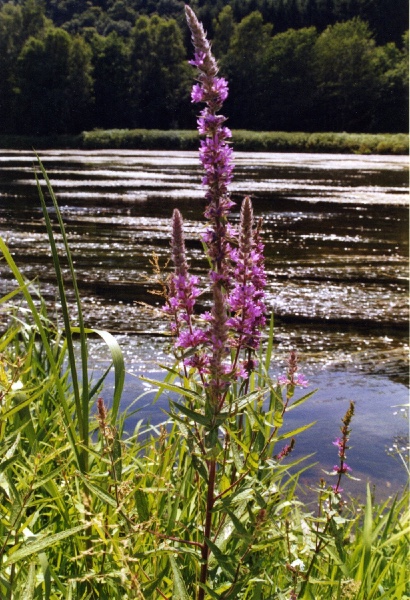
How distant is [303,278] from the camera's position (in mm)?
9148

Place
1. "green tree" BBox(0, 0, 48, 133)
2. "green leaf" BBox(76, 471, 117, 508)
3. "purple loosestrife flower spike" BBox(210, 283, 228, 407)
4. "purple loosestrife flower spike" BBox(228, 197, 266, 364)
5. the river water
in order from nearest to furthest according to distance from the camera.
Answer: "purple loosestrife flower spike" BBox(210, 283, 228, 407) < "green leaf" BBox(76, 471, 117, 508) < "purple loosestrife flower spike" BBox(228, 197, 266, 364) < the river water < "green tree" BBox(0, 0, 48, 133)

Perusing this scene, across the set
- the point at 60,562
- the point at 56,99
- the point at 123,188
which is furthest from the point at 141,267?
the point at 56,99

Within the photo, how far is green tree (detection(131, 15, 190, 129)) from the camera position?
74.5 metres

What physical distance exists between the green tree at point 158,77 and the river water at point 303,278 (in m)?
56.3

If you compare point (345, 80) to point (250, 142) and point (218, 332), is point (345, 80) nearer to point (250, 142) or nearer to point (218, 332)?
point (250, 142)

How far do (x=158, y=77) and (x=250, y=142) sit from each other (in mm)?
27523

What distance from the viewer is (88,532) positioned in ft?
6.30

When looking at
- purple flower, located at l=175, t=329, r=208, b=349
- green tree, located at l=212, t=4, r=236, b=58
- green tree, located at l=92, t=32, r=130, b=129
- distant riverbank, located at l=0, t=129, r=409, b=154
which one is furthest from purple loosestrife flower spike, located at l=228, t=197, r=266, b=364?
green tree, located at l=212, t=4, r=236, b=58

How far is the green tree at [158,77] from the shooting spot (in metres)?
74.5

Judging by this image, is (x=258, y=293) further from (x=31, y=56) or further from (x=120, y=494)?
(x=31, y=56)

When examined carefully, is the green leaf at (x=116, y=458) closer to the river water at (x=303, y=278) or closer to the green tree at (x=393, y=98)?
the river water at (x=303, y=278)

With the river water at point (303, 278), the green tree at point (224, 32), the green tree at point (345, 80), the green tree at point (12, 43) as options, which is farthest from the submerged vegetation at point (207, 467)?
the green tree at point (224, 32)

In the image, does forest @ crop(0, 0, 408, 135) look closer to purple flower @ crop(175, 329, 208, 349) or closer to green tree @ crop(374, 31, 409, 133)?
green tree @ crop(374, 31, 409, 133)

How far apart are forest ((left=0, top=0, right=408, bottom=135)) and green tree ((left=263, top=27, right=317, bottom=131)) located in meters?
0.12
